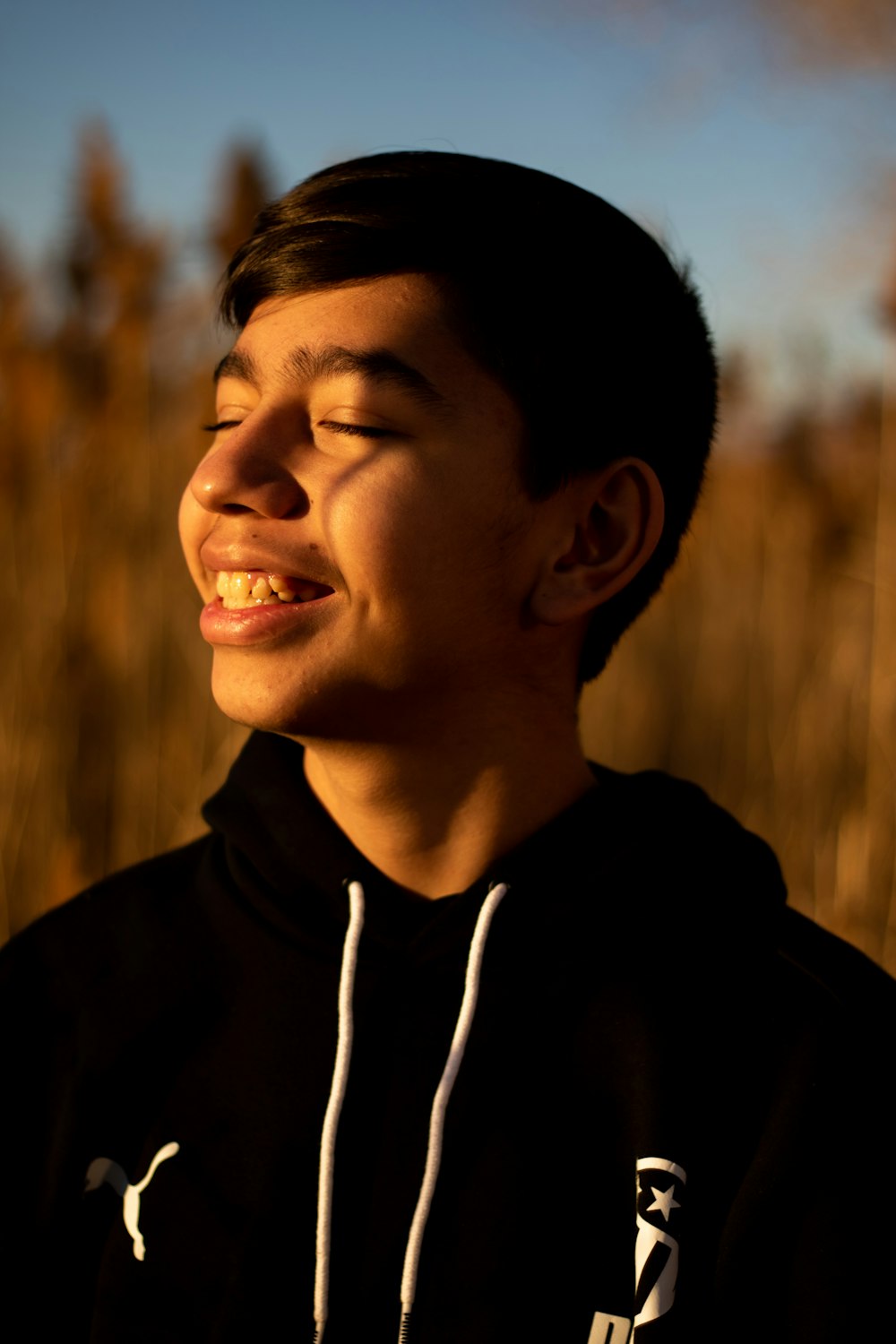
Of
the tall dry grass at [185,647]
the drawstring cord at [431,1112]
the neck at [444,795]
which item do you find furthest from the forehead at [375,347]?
the tall dry grass at [185,647]

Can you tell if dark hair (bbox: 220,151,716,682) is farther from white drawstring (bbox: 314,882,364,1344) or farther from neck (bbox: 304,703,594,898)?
white drawstring (bbox: 314,882,364,1344)

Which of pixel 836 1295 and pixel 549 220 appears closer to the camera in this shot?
pixel 836 1295

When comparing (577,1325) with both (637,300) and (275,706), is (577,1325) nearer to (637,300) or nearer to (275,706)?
(275,706)

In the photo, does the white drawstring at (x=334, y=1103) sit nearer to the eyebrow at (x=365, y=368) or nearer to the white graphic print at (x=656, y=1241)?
the white graphic print at (x=656, y=1241)

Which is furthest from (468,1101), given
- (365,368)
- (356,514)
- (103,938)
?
(365,368)

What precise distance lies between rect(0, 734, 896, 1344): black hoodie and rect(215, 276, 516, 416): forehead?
40 cm

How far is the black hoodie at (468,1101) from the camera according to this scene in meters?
0.98

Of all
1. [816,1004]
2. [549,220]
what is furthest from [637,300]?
[816,1004]

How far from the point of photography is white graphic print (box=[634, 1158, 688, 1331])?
37.6 inches

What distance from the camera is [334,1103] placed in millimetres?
1024

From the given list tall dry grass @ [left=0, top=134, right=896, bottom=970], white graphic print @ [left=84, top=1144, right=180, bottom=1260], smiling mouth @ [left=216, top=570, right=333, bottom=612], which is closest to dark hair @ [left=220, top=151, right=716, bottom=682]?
smiling mouth @ [left=216, top=570, right=333, bottom=612]

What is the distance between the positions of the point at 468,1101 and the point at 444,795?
271mm

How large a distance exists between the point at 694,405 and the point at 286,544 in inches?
20.1

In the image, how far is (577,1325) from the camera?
0.99m
